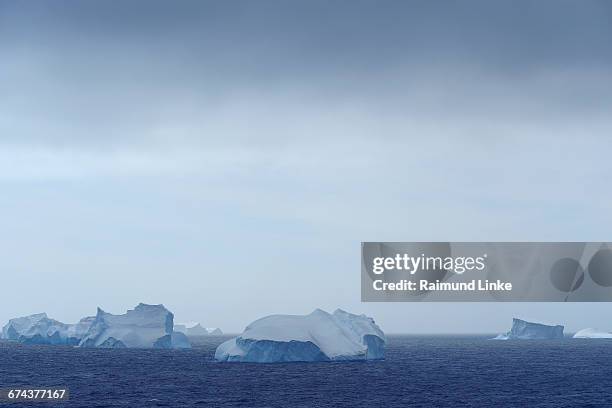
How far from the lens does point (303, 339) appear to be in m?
80.4

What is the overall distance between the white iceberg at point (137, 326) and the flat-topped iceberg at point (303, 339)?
2447 cm

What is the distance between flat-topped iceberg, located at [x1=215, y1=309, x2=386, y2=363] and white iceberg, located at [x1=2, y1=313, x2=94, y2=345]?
224 feet

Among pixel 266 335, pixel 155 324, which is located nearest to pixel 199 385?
pixel 266 335

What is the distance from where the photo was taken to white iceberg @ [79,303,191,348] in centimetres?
11312

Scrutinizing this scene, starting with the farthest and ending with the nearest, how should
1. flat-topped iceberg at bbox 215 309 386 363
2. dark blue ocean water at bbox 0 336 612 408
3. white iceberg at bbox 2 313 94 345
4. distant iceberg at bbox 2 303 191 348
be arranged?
white iceberg at bbox 2 313 94 345 → distant iceberg at bbox 2 303 191 348 → flat-topped iceberg at bbox 215 309 386 363 → dark blue ocean water at bbox 0 336 612 408

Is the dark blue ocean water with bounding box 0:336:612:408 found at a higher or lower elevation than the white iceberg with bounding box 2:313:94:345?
lower

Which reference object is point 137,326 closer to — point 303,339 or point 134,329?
point 134,329

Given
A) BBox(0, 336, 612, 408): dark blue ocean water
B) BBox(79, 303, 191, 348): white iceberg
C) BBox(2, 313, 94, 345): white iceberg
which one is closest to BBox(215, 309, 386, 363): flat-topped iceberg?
BBox(0, 336, 612, 408): dark blue ocean water

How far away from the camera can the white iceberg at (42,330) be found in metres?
146

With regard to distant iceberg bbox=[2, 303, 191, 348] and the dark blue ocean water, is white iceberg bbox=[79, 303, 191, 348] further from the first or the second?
the dark blue ocean water

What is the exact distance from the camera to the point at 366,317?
9069 centimetres

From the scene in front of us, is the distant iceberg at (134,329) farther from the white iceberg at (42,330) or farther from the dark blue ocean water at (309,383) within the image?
the white iceberg at (42,330)

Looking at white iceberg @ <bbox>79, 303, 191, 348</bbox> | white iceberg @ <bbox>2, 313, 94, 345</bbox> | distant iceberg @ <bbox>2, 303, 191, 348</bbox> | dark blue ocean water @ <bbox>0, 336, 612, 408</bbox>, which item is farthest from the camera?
white iceberg @ <bbox>2, 313, 94, 345</bbox>

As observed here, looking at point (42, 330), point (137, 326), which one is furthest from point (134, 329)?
point (42, 330)
